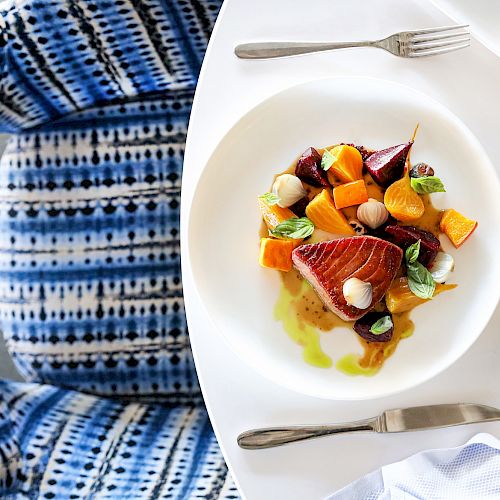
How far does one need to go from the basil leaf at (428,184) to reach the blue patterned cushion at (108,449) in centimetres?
69

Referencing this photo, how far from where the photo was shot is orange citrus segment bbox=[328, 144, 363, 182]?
3.59 feet

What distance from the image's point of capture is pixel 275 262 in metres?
1.11

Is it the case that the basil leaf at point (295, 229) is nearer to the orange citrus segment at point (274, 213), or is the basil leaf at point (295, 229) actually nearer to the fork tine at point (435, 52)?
the orange citrus segment at point (274, 213)

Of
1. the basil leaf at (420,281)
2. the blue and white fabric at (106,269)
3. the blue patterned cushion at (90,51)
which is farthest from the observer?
the blue and white fabric at (106,269)

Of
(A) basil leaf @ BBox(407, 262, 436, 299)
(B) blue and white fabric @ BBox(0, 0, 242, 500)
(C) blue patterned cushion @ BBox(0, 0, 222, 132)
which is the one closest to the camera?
(A) basil leaf @ BBox(407, 262, 436, 299)

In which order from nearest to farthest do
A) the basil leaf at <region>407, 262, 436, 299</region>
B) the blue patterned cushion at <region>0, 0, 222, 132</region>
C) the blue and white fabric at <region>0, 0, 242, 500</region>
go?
the basil leaf at <region>407, 262, 436, 299</region> → the blue patterned cushion at <region>0, 0, 222, 132</region> → the blue and white fabric at <region>0, 0, 242, 500</region>

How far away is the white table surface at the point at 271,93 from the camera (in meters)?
1.13

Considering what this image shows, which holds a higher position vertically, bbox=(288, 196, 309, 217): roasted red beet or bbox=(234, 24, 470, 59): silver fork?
A: bbox=(234, 24, 470, 59): silver fork

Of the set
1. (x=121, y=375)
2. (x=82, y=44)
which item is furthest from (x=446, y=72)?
(x=121, y=375)

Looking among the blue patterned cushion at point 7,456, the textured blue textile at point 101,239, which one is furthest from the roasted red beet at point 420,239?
the blue patterned cushion at point 7,456

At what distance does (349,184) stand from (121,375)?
0.73m

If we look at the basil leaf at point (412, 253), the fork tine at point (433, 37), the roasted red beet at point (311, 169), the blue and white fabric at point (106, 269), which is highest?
the fork tine at point (433, 37)

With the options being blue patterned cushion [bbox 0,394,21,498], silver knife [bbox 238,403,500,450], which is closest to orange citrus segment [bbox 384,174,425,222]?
silver knife [bbox 238,403,500,450]

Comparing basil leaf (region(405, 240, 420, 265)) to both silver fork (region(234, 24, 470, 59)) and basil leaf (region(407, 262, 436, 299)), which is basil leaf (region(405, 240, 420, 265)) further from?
silver fork (region(234, 24, 470, 59))
